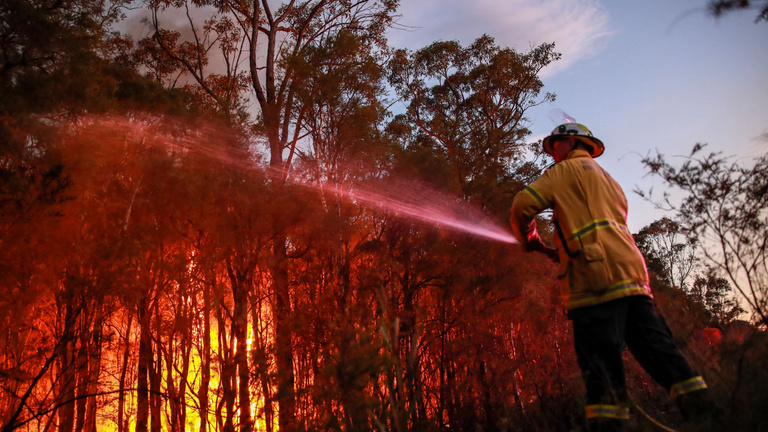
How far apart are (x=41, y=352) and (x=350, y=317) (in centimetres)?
596

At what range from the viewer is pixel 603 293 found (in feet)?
8.54

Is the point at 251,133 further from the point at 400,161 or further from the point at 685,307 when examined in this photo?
the point at 685,307

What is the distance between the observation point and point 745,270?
2852 mm

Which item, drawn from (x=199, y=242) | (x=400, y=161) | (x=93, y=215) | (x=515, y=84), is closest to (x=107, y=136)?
(x=93, y=215)

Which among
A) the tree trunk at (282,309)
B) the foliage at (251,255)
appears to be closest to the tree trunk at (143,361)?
the foliage at (251,255)

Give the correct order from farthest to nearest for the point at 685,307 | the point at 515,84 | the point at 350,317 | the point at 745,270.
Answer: the point at 515,84 → the point at 350,317 → the point at 685,307 → the point at 745,270

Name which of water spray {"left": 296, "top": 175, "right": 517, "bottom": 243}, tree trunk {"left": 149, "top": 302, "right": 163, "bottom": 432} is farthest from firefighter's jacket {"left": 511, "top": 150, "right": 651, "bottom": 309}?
tree trunk {"left": 149, "top": 302, "right": 163, "bottom": 432}

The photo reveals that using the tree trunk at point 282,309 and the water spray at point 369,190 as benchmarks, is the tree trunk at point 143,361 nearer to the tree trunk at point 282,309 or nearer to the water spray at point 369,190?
the tree trunk at point 282,309

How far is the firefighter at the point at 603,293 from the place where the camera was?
8.07 feet

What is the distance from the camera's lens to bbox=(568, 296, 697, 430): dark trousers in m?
2.47

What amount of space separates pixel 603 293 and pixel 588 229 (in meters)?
0.35

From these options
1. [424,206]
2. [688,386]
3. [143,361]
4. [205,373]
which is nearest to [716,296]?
[688,386]

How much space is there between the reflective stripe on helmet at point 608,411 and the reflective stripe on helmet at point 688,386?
35 cm

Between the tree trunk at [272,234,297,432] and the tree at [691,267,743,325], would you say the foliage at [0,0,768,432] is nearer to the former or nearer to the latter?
the tree trunk at [272,234,297,432]
